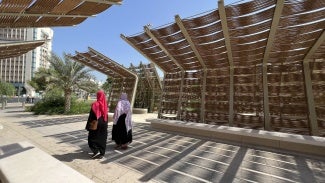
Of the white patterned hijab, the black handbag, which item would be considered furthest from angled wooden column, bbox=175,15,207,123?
the black handbag

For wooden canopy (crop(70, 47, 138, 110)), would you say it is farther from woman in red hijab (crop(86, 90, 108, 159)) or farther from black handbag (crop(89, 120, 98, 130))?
black handbag (crop(89, 120, 98, 130))

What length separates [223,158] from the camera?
19.3ft

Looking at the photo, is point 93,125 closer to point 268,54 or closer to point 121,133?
point 121,133

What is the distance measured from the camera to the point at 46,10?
552 cm

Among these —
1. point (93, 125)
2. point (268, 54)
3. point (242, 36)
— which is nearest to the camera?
point (93, 125)

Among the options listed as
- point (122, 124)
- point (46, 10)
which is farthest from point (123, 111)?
point (46, 10)

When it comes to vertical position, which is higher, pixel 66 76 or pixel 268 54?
pixel 66 76

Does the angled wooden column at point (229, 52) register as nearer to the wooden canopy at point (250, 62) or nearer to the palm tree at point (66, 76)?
the wooden canopy at point (250, 62)

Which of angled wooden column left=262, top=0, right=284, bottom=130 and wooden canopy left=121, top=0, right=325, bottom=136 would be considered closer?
angled wooden column left=262, top=0, right=284, bottom=130

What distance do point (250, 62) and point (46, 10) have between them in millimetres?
7031

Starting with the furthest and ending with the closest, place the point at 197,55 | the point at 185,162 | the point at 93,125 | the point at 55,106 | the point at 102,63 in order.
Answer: the point at 55,106 → the point at 102,63 → the point at 197,55 → the point at 93,125 → the point at 185,162

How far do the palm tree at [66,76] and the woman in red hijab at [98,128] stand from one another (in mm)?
12310

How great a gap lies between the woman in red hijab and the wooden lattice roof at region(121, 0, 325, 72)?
10.2ft

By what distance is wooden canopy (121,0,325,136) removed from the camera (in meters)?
5.64
